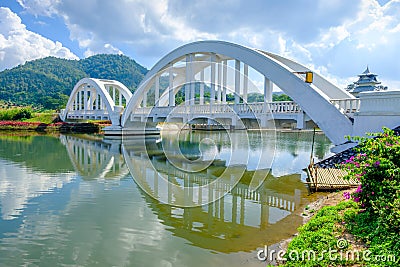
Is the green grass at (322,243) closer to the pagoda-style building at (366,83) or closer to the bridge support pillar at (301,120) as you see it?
the bridge support pillar at (301,120)

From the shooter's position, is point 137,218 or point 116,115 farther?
point 116,115

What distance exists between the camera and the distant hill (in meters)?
85.3

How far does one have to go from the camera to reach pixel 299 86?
38.9 feet

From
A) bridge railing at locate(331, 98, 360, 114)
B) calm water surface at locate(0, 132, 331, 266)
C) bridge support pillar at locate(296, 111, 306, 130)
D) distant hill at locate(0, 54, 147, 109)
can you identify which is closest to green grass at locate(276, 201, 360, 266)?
calm water surface at locate(0, 132, 331, 266)

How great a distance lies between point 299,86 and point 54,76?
115 m

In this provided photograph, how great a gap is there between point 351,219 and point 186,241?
120 inches

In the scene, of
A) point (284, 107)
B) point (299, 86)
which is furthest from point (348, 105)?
point (284, 107)

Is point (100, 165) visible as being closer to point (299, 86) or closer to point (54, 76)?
point (299, 86)

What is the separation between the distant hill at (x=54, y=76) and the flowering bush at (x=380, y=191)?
67.0 meters

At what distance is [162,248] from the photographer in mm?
5770

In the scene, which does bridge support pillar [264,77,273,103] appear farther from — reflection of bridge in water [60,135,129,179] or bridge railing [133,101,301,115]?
reflection of bridge in water [60,135,129,179]

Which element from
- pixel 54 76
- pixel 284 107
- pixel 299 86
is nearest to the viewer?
pixel 299 86

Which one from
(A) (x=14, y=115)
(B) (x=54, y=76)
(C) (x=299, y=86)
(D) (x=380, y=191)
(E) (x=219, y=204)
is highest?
(B) (x=54, y=76)

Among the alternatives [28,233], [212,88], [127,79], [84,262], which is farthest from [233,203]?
[127,79]
